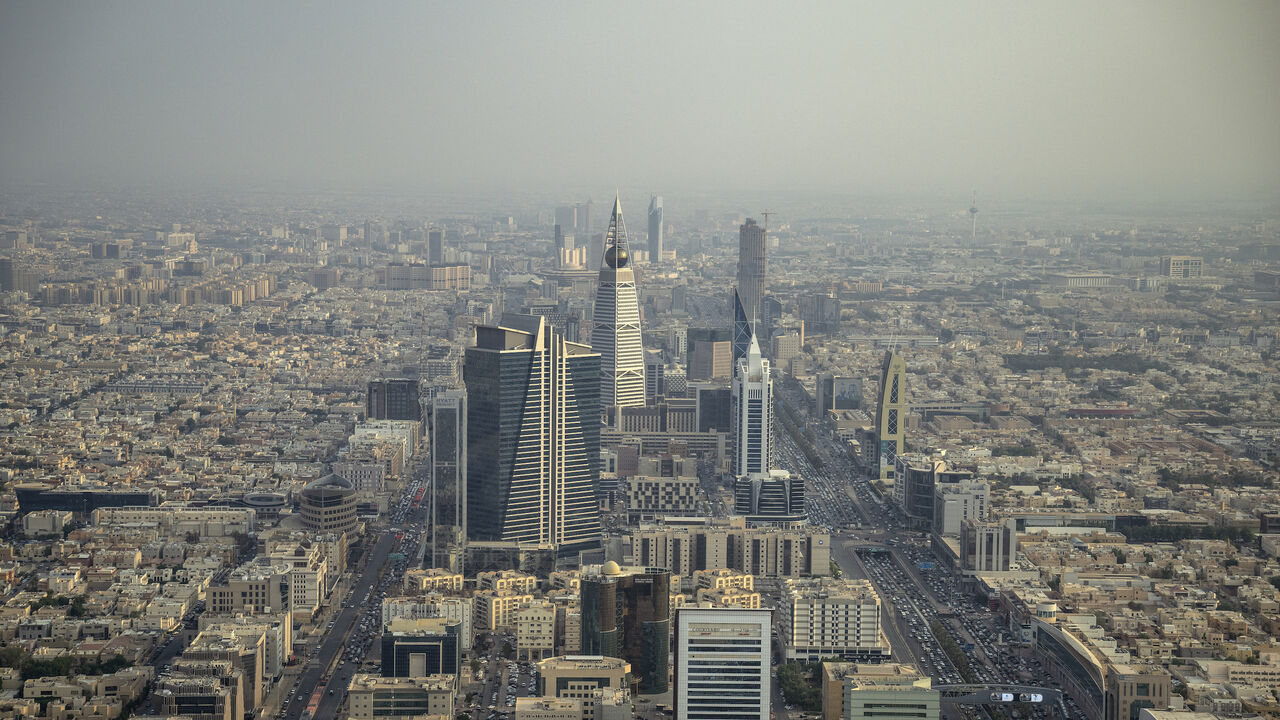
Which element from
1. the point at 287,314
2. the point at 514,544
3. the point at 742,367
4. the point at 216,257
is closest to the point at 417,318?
the point at 287,314

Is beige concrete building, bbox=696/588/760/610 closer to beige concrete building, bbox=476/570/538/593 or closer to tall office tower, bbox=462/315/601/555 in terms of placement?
beige concrete building, bbox=476/570/538/593

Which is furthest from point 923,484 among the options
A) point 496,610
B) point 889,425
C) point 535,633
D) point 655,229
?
point 655,229

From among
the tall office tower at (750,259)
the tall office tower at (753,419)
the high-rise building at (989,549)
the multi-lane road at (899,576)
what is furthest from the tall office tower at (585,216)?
the high-rise building at (989,549)

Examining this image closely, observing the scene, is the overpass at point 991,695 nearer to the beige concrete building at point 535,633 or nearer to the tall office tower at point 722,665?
the tall office tower at point 722,665

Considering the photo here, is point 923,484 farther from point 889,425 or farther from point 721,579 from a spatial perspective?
point 721,579

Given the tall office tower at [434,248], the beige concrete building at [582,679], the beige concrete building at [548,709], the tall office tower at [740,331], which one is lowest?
the beige concrete building at [548,709]
